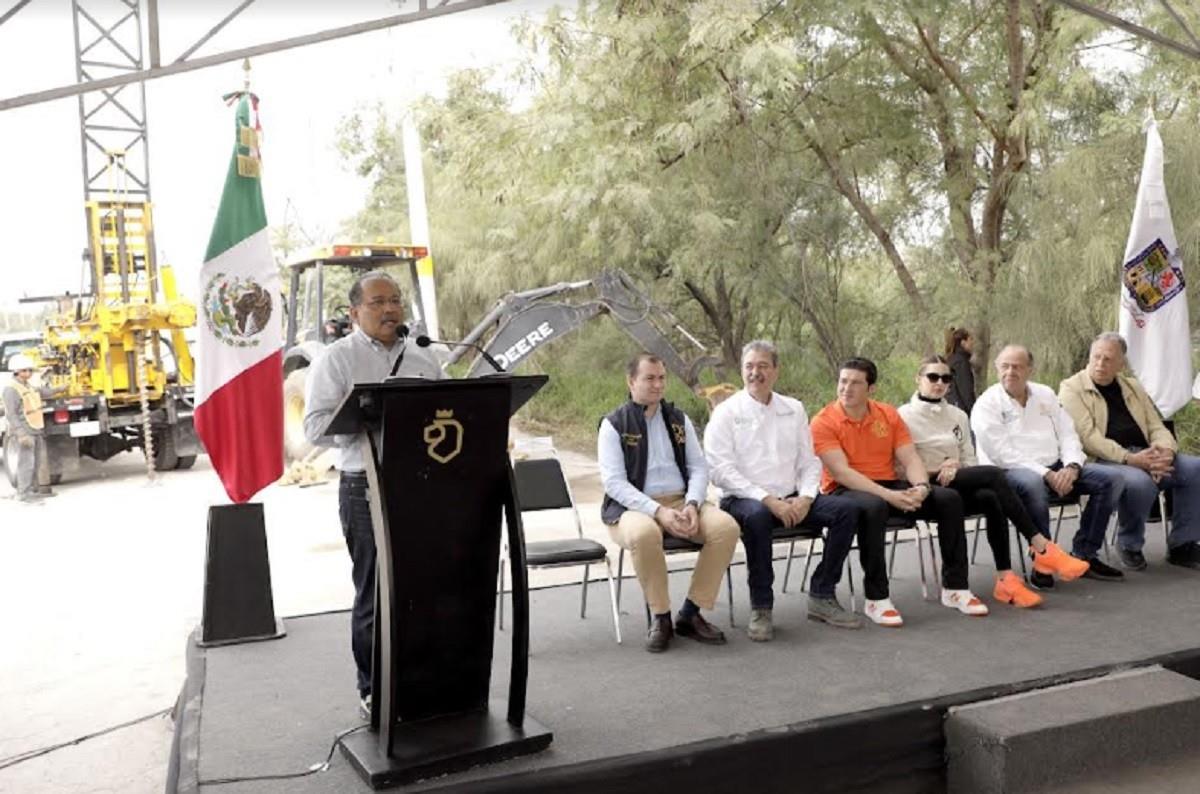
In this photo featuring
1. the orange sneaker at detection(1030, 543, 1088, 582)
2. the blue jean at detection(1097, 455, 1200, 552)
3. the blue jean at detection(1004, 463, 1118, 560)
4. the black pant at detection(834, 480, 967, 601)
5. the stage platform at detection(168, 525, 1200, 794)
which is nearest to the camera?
the stage platform at detection(168, 525, 1200, 794)

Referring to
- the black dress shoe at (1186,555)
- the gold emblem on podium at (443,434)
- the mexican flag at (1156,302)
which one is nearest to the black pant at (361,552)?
the gold emblem on podium at (443,434)

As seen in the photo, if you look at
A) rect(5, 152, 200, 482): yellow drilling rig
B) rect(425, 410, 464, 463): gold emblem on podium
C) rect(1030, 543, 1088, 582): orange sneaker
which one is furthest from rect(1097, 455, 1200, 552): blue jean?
rect(5, 152, 200, 482): yellow drilling rig

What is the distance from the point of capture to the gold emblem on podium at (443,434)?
2770 mm

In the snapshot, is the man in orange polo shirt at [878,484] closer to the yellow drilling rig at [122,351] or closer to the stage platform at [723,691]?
the stage platform at [723,691]

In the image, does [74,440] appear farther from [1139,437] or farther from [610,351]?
[1139,437]

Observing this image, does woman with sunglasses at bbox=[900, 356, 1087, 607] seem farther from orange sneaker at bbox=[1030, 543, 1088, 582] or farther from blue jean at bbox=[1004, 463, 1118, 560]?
blue jean at bbox=[1004, 463, 1118, 560]

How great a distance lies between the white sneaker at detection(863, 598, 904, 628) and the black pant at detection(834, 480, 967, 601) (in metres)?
0.02

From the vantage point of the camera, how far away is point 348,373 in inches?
124

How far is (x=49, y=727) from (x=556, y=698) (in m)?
1.80

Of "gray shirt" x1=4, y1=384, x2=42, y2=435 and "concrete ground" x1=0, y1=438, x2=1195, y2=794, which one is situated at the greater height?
"gray shirt" x1=4, y1=384, x2=42, y2=435

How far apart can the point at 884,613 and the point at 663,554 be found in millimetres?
874

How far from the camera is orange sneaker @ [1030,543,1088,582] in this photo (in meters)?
4.33

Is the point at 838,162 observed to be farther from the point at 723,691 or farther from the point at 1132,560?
the point at 723,691

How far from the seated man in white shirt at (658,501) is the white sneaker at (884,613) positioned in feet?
1.98
